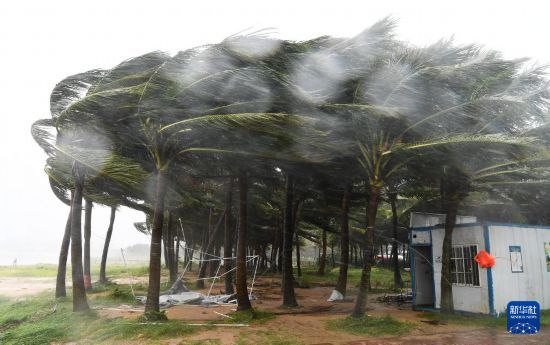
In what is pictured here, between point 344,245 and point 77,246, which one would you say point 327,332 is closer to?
point 344,245

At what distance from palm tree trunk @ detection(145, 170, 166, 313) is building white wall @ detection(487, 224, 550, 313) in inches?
379

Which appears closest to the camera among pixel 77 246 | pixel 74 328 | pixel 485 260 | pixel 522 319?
pixel 522 319

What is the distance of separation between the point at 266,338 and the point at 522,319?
6.13 metres

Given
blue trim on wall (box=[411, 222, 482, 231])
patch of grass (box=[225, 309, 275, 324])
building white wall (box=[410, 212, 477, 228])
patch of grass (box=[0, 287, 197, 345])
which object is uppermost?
building white wall (box=[410, 212, 477, 228])

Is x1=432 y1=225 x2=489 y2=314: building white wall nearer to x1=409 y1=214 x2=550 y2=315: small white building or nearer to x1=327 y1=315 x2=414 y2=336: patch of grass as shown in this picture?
x1=409 y1=214 x2=550 y2=315: small white building

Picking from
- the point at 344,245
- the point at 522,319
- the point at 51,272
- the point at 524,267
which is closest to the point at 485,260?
the point at 524,267

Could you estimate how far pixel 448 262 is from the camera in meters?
13.3

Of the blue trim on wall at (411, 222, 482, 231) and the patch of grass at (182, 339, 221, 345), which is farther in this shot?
the blue trim on wall at (411, 222, 482, 231)

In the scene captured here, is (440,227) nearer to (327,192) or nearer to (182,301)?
(327,192)

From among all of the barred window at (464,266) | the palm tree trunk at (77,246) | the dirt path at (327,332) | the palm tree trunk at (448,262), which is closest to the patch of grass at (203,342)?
the dirt path at (327,332)

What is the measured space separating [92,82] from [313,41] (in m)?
6.04

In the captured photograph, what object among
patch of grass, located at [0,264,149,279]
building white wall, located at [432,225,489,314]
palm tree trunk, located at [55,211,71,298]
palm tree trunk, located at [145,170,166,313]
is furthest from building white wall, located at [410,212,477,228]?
patch of grass, located at [0,264,149,279]

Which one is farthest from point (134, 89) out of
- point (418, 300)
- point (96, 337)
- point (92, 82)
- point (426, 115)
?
point (418, 300)

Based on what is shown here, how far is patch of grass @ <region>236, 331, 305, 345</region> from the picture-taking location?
9.45 metres
